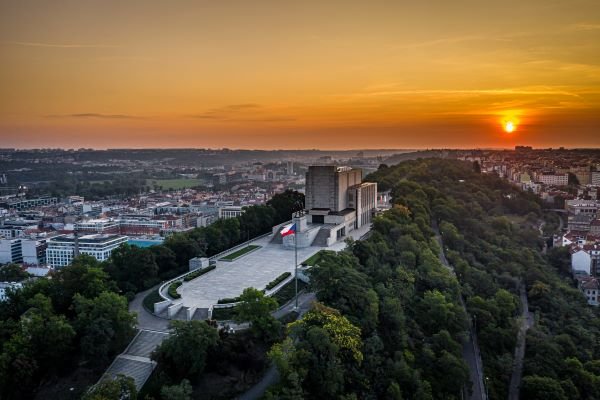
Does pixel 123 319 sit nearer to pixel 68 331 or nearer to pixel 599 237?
pixel 68 331

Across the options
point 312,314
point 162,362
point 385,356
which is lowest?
point 385,356

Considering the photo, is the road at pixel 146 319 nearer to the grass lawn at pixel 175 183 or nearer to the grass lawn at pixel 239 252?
the grass lawn at pixel 239 252

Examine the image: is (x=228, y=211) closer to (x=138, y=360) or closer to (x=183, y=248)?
(x=183, y=248)

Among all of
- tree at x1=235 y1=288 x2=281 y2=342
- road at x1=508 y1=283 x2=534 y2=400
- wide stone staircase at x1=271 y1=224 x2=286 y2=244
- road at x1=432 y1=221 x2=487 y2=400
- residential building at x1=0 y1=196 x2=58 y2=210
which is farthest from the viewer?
residential building at x1=0 y1=196 x2=58 y2=210

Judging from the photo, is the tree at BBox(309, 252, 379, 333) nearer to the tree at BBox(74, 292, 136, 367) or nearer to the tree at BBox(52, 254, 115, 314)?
the tree at BBox(74, 292, 136, 367)

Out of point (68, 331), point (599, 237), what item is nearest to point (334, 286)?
point (68, 331)

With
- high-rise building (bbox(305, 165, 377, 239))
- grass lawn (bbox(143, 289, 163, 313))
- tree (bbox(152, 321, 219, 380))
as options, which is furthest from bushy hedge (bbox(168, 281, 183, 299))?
high-rise building (bbox(305, 165, 377, 239))
